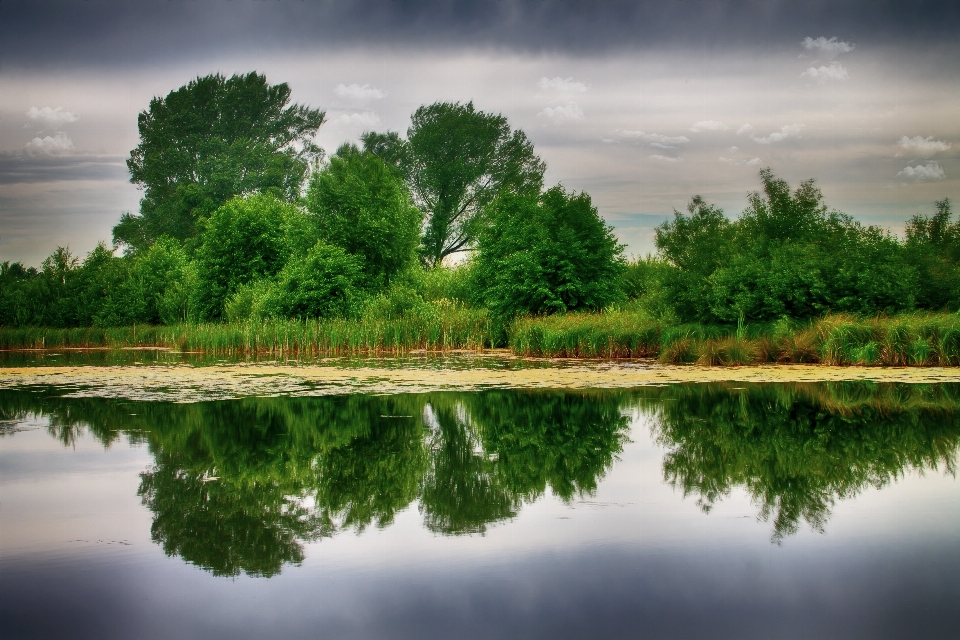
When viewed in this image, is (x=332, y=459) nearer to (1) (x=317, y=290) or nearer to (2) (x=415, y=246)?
(1) (x=317, y=290)

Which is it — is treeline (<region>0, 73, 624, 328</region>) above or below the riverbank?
above

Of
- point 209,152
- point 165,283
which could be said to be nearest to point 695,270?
point 165,283

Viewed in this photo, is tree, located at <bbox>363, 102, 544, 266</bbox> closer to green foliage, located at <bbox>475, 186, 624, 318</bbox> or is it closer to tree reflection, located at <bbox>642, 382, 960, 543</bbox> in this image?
green foliage, located at <bbox>475, 186, 624, 318</bbox>

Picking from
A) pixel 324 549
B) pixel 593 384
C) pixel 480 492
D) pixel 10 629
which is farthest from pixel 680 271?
pixel 10 629

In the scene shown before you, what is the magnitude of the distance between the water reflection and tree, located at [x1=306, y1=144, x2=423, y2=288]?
2108cm

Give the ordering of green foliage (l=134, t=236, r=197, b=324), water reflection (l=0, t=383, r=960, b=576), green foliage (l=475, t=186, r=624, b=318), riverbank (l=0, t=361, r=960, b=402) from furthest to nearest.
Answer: green foliage (l=134, t=236, r=197, b=324) < green foliage (l=475, t=186, r=624, b=318) < riverbank (l=0, t=361, r=960, b=402) < water reflection (l=0, t=383, r=960, b=576)

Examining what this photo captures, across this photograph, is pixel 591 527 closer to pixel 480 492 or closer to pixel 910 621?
pixel 480 492

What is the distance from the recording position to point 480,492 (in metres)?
7.71

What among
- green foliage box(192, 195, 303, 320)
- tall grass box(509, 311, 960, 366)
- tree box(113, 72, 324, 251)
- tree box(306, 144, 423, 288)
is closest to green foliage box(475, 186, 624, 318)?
tall grass box(509, 311, 960, 366)

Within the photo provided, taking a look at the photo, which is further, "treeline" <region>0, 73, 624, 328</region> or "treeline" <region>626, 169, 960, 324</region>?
"treeline" <region>0, 73, 624, 328</region>

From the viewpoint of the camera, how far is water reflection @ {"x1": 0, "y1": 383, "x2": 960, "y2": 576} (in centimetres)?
686

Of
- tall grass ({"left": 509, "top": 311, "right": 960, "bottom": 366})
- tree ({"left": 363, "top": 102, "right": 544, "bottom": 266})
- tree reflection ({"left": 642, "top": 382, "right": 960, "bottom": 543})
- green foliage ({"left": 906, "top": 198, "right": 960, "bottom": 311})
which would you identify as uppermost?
tree ({"left": 363, "top": 102, "right": 544, "bottom": 266})

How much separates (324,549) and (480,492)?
2.02 m

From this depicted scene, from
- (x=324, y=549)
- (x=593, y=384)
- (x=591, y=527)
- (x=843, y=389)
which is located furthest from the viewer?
(x=593, y=384)
